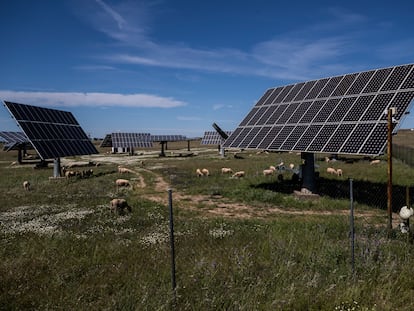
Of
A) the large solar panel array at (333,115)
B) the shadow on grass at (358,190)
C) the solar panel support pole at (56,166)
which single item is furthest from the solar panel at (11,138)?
the shadow on grass at (358,190)

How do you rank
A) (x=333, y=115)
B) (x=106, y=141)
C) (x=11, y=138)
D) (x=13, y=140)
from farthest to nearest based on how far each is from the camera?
1. (x=106, y=141)
2. (x=11, y=138)
3. (x=13, y=140)
4. (x=333, y=115)

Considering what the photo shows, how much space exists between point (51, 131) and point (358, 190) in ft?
99.0

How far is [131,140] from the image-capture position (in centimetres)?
7000

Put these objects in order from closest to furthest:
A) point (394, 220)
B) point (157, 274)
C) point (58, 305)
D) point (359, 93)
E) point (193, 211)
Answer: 1. point (58, 305)
2. point (157, 274)
3. point (394, 220)
4. point (193, 211)
5. point (359, 93)

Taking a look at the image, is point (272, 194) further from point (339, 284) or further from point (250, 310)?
point (250, 310)

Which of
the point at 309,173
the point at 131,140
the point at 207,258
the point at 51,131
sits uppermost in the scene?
the point at 51,131

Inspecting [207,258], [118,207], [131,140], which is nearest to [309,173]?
[118,207]

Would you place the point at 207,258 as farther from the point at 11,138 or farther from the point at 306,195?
the point at 11,138

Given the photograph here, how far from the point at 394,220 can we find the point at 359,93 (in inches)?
310

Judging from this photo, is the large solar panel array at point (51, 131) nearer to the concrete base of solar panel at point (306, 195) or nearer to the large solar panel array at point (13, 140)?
the large solar panel array at point (13, 140)

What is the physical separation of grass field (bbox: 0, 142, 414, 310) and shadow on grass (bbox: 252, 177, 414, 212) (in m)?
0.29

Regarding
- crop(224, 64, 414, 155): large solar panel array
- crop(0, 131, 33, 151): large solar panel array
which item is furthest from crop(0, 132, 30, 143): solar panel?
crop(224, 64, 414, 155): large solar panel array

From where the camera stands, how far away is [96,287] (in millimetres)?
7277

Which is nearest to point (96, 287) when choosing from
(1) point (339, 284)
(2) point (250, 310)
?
(2) point (250, 310)
